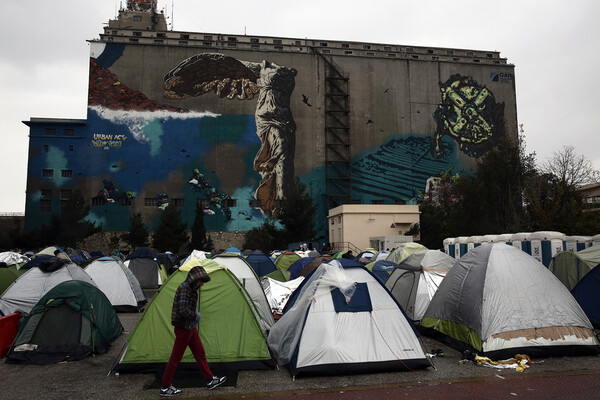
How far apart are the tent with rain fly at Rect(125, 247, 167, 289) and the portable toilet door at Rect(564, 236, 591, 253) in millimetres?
17330

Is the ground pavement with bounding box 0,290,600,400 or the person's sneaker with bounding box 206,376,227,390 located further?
the person's sneaker with bounding box 206,376,227,390

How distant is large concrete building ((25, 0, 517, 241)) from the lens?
51906 millimetres

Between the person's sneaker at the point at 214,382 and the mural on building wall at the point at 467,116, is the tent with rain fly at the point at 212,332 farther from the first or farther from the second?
the mural on building wall at the point at 467,116

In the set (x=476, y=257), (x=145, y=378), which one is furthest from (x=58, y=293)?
(x=476, y=257)

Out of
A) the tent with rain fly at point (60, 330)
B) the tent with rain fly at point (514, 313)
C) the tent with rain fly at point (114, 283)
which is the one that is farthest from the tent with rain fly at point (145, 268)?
the tent with rain fly at point (514, 313)

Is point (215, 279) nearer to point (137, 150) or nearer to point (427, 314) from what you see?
point (427, 314)

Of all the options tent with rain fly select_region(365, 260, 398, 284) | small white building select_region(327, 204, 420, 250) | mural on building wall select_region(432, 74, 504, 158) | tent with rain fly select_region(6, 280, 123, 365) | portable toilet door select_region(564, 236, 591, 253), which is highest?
mural on building wall select_region(432, 74, 504, 158)

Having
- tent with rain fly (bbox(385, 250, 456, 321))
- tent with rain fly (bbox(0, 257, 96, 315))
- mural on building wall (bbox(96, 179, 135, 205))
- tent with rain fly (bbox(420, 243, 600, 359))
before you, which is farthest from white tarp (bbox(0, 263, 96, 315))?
mural on building wall (bbox(96, 179, 135, 205))

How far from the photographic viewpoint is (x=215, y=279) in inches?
312

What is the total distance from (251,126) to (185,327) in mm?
49289

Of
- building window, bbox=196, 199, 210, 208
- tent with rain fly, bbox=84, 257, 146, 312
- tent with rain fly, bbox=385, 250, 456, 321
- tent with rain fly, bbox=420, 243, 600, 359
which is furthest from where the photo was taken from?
building window, bbox=196, 199, 210, 208

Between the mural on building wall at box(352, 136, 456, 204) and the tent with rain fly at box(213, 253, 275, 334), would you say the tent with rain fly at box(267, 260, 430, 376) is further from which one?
the mural on building wall at box(352, 136, 456, 204)

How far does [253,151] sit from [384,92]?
1949 cm

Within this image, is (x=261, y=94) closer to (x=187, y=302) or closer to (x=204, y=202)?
(x=204, y=202)
